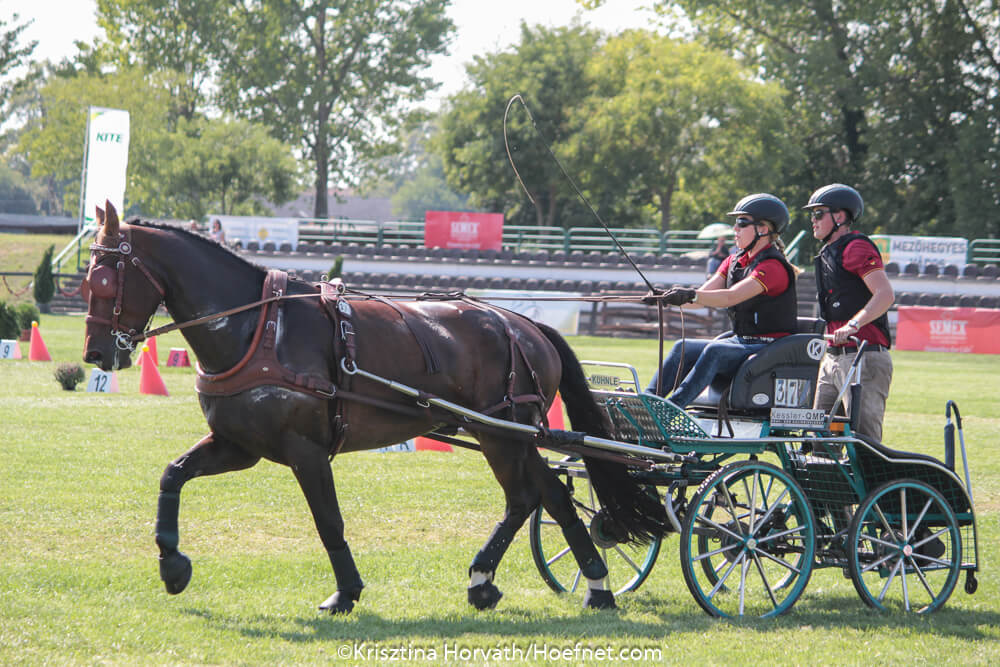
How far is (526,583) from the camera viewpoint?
6621 mm

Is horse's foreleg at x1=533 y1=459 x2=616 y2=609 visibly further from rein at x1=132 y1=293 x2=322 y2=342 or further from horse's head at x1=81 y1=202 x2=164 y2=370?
horse's head at x1=81 y1=202 x2=164 y2=370

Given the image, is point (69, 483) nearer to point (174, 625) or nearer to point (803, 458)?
point (174, 625)

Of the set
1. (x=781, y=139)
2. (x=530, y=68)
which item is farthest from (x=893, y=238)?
(x=530, y=68)

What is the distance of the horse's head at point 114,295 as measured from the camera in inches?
217

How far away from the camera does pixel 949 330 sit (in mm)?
29031

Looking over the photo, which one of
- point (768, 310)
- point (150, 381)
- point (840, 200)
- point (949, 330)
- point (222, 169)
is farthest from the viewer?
point (222, 169)

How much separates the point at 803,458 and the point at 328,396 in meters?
2.80

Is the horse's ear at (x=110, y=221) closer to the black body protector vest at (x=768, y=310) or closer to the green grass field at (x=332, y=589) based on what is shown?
the green grass field at (x=332, y=589)

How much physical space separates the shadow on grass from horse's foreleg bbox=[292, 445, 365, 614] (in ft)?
0.33

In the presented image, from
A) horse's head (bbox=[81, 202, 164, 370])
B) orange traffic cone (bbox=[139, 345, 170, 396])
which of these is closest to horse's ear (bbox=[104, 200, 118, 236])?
horse's head (bbox=[81, 202, 164, 370])

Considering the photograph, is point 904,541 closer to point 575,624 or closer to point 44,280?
point 575,624

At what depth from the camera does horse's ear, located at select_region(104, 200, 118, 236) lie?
549 centimetres

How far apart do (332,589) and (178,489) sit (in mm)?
1032

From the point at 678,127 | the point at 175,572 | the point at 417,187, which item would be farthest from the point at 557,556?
the point at 417,187
